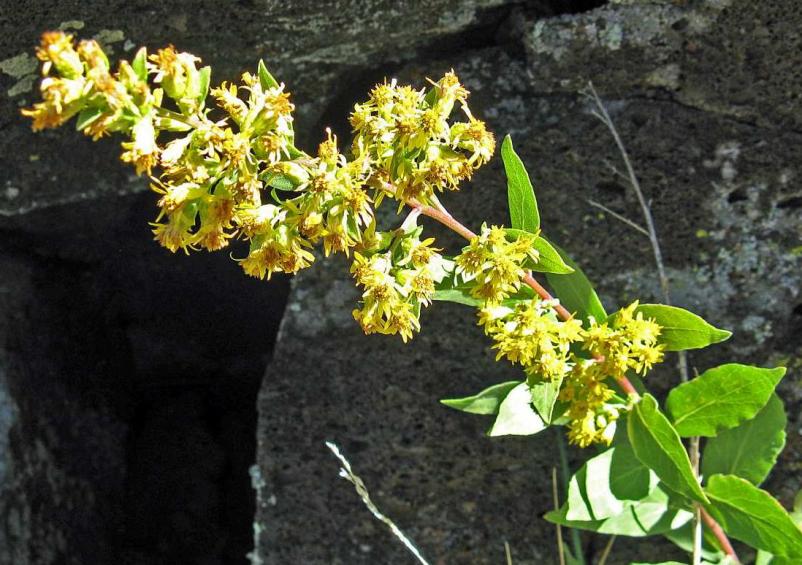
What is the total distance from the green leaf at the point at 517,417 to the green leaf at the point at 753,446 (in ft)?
1.39

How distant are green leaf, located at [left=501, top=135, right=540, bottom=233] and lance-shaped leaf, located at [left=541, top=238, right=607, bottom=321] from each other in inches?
6.3

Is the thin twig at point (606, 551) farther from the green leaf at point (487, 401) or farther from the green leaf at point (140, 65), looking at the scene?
the green leaf at point (140, 65)

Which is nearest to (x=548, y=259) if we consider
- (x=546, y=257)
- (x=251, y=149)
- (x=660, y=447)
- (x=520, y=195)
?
(x=546, y=257)

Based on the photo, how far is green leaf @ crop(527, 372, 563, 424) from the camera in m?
1.45

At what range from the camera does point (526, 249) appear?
1.37 meters

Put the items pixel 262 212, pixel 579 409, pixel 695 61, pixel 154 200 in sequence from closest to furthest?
pixel 262 212
pixel 579 409
pixel 695 61
pixel 154 200

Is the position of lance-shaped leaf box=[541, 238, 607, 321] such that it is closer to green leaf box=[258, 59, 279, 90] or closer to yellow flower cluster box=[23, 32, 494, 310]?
yellow flower cluster box=[23, 32, 494, 310]

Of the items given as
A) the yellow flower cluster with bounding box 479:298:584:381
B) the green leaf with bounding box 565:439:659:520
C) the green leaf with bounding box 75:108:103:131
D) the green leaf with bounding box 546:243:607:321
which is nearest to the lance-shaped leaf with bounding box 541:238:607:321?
the green leaf with bounding box 546:243:607:321

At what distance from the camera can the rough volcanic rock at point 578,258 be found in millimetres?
1837

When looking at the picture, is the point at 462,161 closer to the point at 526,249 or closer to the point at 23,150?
the point at 526,249

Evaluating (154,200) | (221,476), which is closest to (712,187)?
(154,200)

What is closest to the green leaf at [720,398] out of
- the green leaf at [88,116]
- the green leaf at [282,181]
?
the green leaf at [282,181]

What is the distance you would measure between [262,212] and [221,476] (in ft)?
4.20

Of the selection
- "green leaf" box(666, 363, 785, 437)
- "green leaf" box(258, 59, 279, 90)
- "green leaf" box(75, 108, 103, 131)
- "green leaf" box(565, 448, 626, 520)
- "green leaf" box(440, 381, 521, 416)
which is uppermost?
"green leaf" box(258, 59, 279, 90)
